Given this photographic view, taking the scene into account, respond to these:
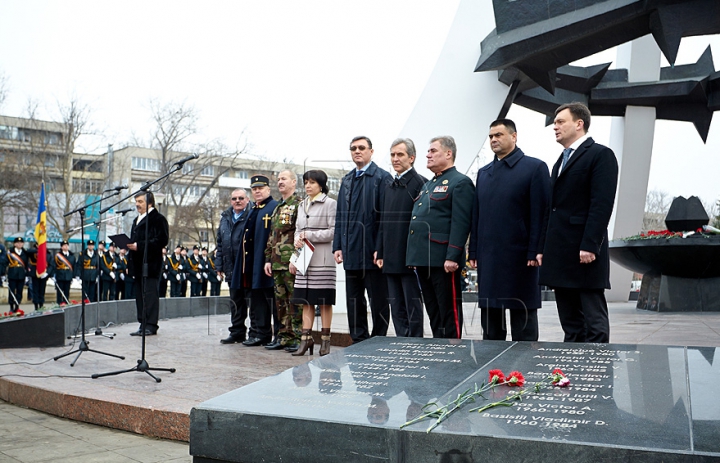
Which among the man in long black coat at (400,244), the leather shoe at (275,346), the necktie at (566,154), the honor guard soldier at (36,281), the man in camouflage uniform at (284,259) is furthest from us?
the honor guard soldier at (36,281)

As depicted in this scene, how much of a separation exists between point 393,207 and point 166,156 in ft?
96.7

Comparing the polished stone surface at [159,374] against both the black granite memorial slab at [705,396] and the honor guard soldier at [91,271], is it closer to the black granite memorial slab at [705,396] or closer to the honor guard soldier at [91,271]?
the black granite memorial slab at [705,396]

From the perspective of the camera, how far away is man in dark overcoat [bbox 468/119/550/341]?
4.47m

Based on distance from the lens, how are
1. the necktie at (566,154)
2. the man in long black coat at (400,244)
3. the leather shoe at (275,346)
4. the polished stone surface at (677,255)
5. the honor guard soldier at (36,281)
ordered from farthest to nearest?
the honor guard soldier at (36,281) < the polished stone surface at (677,255) < the leather shoe at (275,346) < the man in long black coat at (400,244) < the necktie at (566,154)

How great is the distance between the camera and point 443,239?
492 centimetres

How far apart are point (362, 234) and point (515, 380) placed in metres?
3.08

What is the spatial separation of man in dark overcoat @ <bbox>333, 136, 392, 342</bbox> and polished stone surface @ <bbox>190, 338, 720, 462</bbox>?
2.32m

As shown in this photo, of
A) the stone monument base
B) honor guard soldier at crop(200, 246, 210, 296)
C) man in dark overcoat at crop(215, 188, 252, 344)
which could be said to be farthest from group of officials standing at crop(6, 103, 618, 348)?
honor guard soldier at crop(200, 246, 210, 296)

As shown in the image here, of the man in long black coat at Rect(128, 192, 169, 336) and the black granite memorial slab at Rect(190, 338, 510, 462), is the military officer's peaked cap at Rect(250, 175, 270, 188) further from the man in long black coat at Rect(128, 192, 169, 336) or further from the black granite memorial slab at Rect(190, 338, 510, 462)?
the black granite memorial slab at Rect(190, 338, 510, 462)

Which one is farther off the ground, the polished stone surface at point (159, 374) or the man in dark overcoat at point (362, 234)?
the man in dark overcoat at point (362, 234)

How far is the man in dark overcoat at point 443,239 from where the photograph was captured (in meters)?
4.85

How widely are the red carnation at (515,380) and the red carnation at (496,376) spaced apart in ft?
0.10

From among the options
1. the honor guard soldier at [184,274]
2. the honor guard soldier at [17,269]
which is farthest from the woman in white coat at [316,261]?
the honor guard soldier at [184,274]

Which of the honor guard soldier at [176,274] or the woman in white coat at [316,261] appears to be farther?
the honor guard soldier at [176,274]
